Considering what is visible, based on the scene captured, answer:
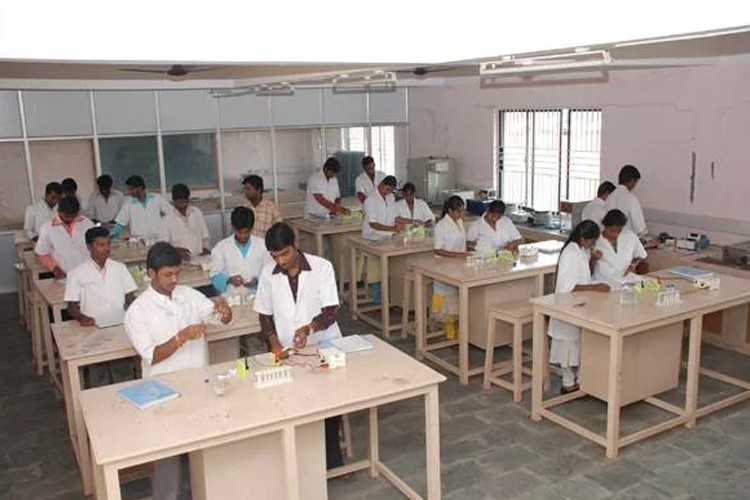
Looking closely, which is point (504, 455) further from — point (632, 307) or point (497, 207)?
point (497, 207)

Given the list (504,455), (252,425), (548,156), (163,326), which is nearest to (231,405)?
(252,425)

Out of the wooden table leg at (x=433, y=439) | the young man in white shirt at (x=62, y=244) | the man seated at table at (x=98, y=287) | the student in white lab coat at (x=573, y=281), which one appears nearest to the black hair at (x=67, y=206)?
the young man in white shirt at (x=62, y=244)

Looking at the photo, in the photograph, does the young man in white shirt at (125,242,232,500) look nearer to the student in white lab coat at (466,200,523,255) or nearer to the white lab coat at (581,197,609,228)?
the student in white lab coat at (466,200,523,255)

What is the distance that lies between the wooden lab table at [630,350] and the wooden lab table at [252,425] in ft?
5.05

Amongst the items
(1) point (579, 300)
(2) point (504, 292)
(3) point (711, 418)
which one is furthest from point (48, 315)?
(3) point (711, 418)

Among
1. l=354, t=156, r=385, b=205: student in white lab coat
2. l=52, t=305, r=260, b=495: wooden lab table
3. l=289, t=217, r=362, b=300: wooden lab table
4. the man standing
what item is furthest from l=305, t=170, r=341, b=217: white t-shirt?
l=52, t=305, r=260, b=495: wooden lab table

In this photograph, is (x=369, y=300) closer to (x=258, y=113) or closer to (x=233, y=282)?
(x=233, y=282)

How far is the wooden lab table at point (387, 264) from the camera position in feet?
24.4

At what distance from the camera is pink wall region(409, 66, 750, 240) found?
7.14 meters

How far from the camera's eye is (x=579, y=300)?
211 inches

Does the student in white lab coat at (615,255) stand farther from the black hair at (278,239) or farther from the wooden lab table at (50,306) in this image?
the wooden lab table at (50,306)

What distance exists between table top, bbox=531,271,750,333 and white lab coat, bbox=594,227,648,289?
45 cm

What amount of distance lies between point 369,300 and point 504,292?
218cm

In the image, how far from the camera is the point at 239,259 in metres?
5.89
